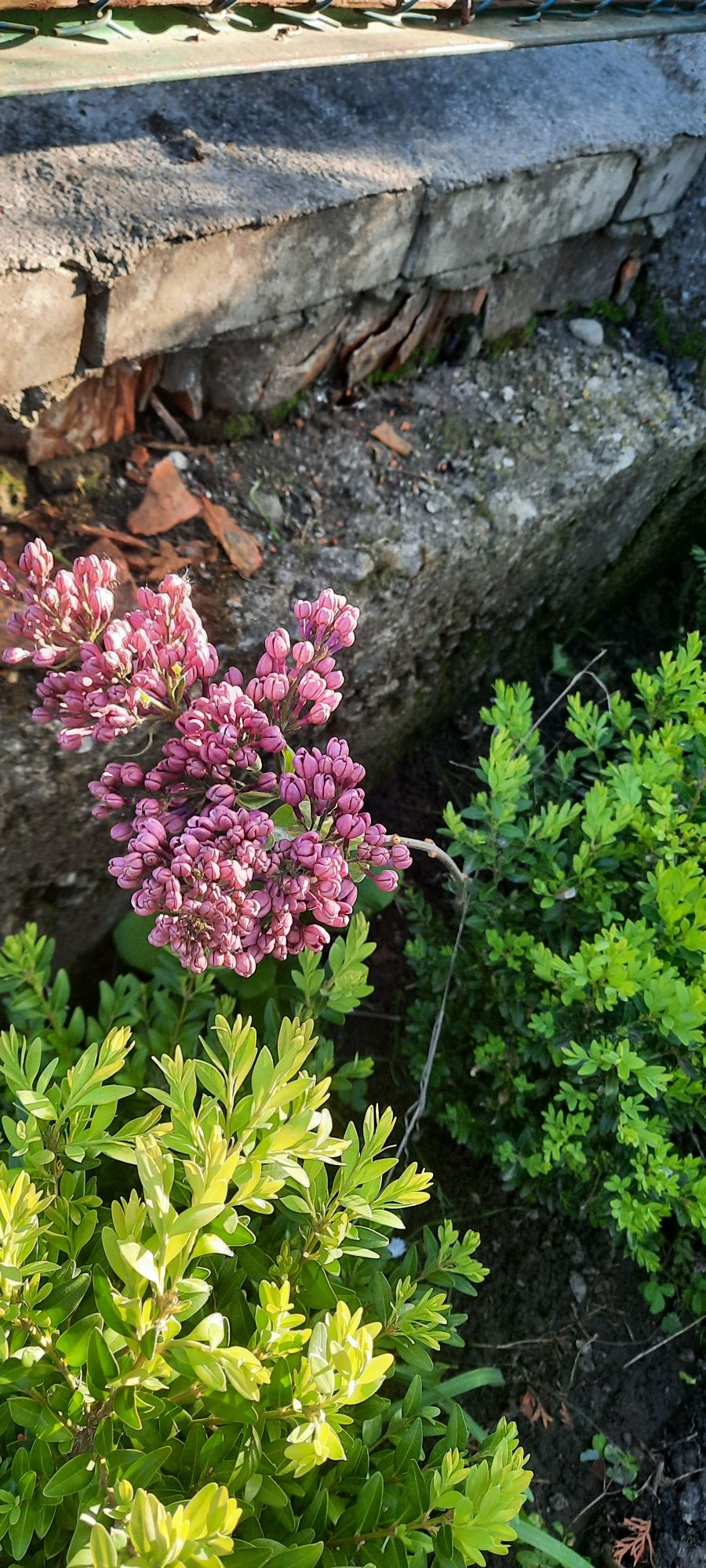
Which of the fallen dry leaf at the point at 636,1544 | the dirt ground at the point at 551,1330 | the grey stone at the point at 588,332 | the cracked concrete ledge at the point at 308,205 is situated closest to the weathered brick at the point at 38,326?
the cracked concrete ledge at the point at 308,205

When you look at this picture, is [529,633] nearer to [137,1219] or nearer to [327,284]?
Answer: [327,284]

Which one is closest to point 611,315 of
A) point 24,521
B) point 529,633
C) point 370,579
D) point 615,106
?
point 615,106

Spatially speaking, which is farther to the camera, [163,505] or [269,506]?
[269,506]

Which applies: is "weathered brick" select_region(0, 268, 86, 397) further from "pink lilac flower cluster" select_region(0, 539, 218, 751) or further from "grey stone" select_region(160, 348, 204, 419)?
"pink lilac flower cluster" select_region(0, 539, 218, 751)

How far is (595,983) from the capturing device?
1.73 meters

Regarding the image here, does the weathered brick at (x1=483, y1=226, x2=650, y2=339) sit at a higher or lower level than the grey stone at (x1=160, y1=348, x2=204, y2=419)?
higher

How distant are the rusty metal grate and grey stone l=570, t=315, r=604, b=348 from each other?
62cm

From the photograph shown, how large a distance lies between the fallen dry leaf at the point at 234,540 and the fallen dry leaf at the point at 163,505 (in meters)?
0.03

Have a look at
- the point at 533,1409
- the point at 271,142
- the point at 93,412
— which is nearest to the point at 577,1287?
the point at 533,1409

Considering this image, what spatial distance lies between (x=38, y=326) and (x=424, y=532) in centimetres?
85

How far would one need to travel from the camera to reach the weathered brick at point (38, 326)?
1.59 meters

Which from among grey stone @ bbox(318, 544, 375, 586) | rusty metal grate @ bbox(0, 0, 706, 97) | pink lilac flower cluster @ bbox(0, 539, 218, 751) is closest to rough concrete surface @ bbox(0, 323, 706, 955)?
grey stone @ bbox(318, 544, 375, 586)

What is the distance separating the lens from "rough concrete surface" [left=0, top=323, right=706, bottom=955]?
73.3 inches

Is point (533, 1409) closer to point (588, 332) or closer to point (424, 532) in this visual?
point (424, 532)
